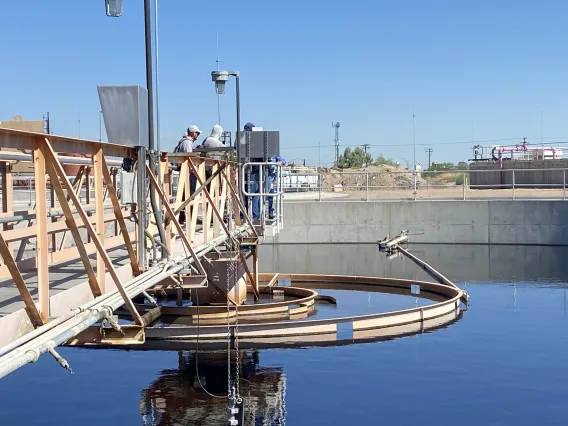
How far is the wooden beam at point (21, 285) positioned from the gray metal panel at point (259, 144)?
964 cm

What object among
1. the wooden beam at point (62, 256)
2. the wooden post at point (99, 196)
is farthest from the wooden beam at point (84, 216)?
the wooden beam at point (62, 256)

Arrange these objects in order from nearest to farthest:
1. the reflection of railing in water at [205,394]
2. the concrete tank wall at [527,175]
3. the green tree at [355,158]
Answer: the reflection of railing in water at [205,394] → the concrete tank wall at [527,175] → the green tree at [355,158]

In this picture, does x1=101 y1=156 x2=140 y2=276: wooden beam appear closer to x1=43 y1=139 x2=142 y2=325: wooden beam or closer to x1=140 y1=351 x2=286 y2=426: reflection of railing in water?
x1=43 y1=139 x2=142 y2=325: wooden beam

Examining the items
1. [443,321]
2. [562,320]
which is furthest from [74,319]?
[562,320]

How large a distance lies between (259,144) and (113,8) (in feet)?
18.5

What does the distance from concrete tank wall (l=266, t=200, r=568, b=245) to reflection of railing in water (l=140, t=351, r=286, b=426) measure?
1588 centimetres

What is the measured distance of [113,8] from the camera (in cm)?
922

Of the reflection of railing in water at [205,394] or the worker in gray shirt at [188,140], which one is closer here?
the reflection of railing in water at [205,394]

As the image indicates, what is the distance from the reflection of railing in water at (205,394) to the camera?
888cm

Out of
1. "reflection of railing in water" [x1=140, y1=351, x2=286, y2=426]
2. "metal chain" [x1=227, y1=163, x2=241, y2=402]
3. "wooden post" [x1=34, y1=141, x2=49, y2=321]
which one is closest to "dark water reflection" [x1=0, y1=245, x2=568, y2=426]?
"reflection of railing in water" [x1=140, y1=351, x2=286, y2=426]

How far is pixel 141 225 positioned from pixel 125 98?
1.14 m

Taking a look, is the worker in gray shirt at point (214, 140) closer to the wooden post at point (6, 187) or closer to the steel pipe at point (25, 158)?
the wooden post at point (6, 187)

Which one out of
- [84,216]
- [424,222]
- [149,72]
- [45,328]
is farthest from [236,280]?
[424,222]

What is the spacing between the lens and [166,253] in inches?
309
